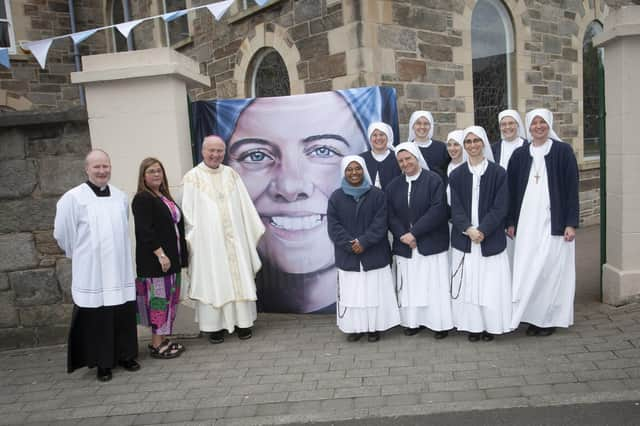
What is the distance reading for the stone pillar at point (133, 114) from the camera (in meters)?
4.64

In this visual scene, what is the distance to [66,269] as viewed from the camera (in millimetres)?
5059

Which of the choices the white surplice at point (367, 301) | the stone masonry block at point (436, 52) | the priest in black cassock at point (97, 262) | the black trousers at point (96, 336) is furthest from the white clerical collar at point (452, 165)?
the stone masonry block at point (436, 52)

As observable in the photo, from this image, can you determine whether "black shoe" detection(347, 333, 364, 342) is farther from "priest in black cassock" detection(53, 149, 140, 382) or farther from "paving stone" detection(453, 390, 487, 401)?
"priest in black cassock" detection(53, 149, 140, 382)

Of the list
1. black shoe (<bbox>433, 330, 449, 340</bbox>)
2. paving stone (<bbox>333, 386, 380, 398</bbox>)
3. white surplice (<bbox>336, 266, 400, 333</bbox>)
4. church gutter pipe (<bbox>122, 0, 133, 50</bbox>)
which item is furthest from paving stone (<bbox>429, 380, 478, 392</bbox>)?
church gutter pipe (<bbox>122, 0, 133, 50</bbox>)

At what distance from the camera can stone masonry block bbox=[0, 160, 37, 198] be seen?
16.2 feet

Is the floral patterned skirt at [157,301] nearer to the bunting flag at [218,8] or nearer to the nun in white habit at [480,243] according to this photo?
the nun in white habit at [480,243]

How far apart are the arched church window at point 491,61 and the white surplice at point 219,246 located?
6.25 m

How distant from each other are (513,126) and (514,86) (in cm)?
588

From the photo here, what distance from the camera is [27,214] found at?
4988 millimetres

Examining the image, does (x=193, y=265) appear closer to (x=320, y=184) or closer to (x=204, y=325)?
(x=204, y=325)

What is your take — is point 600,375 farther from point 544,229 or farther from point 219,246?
point 219,246

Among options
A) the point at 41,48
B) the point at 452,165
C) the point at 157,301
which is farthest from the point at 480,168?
the point at 41,48

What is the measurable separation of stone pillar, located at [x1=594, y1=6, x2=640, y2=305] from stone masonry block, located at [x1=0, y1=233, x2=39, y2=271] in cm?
548

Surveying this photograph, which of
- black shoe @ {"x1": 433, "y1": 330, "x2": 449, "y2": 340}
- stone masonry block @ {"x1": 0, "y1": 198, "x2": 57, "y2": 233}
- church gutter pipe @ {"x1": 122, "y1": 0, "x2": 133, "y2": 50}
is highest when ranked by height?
church gutter pipe @ {"x1": 122, "y1": 0, "x2": 133, "y2": 50}
